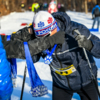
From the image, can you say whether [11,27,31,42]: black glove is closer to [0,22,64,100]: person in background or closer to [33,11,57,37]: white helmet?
[33,11,57,37]: white helmet

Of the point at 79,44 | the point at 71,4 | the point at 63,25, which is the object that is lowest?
the point at 71,4

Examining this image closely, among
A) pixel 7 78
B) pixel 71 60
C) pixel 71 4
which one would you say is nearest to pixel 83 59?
pixel 71 60

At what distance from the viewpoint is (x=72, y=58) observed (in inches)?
71.1

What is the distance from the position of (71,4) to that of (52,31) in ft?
133

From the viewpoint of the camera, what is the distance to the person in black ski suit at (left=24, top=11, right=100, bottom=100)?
5.69 ft

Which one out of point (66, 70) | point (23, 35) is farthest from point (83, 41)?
point (23, 35)

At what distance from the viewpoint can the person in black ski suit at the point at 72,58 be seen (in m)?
1.73

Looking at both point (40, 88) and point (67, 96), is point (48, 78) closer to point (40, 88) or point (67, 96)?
point (67, 96)

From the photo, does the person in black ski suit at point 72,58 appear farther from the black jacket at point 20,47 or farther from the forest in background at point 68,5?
the forest in background at point 68,5

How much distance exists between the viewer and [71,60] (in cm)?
182

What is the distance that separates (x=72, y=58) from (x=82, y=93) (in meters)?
0.49

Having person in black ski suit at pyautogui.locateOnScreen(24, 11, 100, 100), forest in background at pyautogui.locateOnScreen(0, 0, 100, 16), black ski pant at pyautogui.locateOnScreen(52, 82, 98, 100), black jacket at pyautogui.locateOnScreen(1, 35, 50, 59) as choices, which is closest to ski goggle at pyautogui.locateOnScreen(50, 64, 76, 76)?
person in black ski suit at pyautogui.locateOnScreen(24, 11, 100, 100)

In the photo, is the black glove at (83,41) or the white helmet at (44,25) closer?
the black glove at (83,41)

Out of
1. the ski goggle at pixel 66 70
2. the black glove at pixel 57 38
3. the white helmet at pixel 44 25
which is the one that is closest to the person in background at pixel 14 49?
the black glove at pixel 57 38
